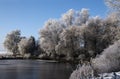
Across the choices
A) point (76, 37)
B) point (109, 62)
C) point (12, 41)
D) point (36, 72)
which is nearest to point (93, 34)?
point (76, 37)

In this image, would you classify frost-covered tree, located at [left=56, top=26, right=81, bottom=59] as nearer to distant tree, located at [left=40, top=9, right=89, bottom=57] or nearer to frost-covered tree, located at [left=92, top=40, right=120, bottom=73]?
distant tree, located at [left=40, top=9, right=89, bottom=57]

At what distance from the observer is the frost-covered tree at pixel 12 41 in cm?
8249

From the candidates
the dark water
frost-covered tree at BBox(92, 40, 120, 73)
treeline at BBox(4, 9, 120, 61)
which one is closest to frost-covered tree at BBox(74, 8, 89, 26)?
treeline at BBox(4, 9, 120, 61)

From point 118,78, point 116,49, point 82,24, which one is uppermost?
point 82,24

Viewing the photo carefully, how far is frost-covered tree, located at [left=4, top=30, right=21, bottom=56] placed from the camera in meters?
82.5

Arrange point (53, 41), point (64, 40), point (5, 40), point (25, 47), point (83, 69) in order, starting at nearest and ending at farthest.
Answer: point (83, 69) < point (64, 40) < point (53, 41) < point (25, 47) < point (5, 40)

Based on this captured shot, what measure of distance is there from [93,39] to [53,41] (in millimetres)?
11712

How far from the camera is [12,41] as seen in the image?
84750 millimetres

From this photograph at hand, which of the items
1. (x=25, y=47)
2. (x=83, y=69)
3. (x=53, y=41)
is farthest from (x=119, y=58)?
(x=25, y=47)

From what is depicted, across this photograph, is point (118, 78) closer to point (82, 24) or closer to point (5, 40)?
point (82, 24)

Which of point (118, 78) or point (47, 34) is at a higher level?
point (47, 34)

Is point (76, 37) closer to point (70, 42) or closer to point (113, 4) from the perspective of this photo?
point (70, 42)

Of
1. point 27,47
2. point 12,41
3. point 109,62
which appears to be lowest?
point 109,62

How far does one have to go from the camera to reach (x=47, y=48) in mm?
61719
